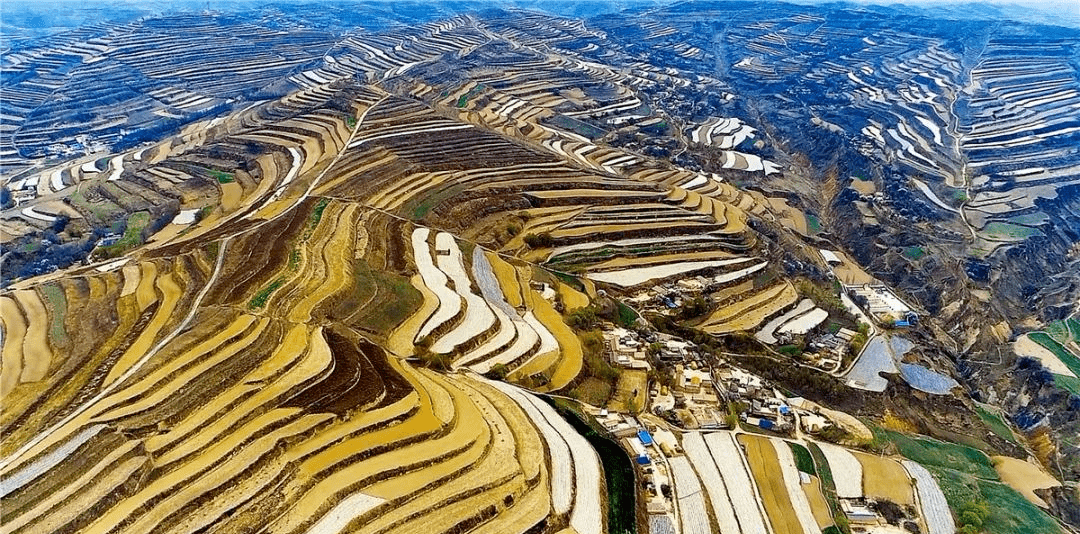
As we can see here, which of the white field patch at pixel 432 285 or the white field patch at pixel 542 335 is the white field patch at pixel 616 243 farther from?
the white field patch at pixel 542 335

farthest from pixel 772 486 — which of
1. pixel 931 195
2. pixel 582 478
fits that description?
pixel 931 195

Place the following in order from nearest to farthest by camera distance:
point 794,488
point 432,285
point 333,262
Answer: point 794,488 < point 333,262 < point 432,285

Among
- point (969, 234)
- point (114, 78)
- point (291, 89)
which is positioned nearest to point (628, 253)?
point (969, 234)

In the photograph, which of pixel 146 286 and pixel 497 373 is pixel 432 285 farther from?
pixel 146 286

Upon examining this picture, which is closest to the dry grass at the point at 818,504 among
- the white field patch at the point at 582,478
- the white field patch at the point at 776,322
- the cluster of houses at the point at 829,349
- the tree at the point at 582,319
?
the white field patch at the point at 582,478

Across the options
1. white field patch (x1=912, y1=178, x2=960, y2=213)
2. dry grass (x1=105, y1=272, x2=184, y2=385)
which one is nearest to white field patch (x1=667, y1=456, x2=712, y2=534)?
dry grass (x1=105, y1=272, x2=184, y2=385)

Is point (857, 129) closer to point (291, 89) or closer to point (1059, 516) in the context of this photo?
point (1059, 516)
